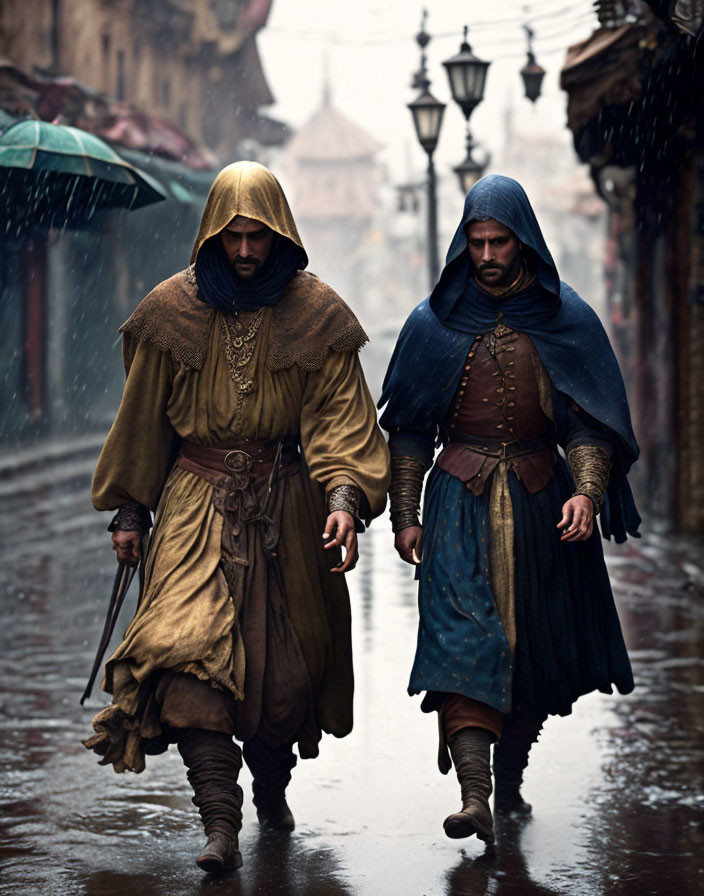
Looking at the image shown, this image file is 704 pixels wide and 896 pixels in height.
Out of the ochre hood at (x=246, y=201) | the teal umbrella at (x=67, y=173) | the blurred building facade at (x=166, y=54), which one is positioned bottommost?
the ochre hood at (x=246, y=201)

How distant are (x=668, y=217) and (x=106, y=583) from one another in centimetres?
625

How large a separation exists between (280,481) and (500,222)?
1.07 m

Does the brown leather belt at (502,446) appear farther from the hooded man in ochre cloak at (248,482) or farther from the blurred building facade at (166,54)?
the blurred building facade at (166,54)

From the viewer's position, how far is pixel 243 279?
5438mm

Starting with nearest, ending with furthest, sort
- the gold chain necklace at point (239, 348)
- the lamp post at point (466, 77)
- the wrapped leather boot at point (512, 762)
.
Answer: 1. the gold chain necklace at point (239, 348)
2. the wrapped leather boot at point (512, 762)
3. the lamp post at point (466, 77)

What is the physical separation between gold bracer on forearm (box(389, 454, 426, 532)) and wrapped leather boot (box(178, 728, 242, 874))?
945 mm

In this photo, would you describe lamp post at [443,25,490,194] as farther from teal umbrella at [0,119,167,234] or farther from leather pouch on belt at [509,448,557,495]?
leather pouch on belt at [509,448,557,495]

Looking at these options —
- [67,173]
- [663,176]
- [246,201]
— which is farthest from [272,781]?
[663,176]

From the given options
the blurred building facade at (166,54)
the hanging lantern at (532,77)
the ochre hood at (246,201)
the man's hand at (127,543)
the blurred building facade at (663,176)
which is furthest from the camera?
the blurred building facade at (166,54)

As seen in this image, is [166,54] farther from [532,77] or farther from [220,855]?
[220,855]

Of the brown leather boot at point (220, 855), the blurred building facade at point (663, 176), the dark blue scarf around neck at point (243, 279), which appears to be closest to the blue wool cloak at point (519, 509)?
the dark blue scarf around neck at point (243, 279)

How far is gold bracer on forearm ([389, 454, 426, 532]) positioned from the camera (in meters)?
5.66

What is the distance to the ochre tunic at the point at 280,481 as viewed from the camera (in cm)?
536

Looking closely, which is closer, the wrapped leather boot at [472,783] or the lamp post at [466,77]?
the wrapped leather boot at [472,783]
